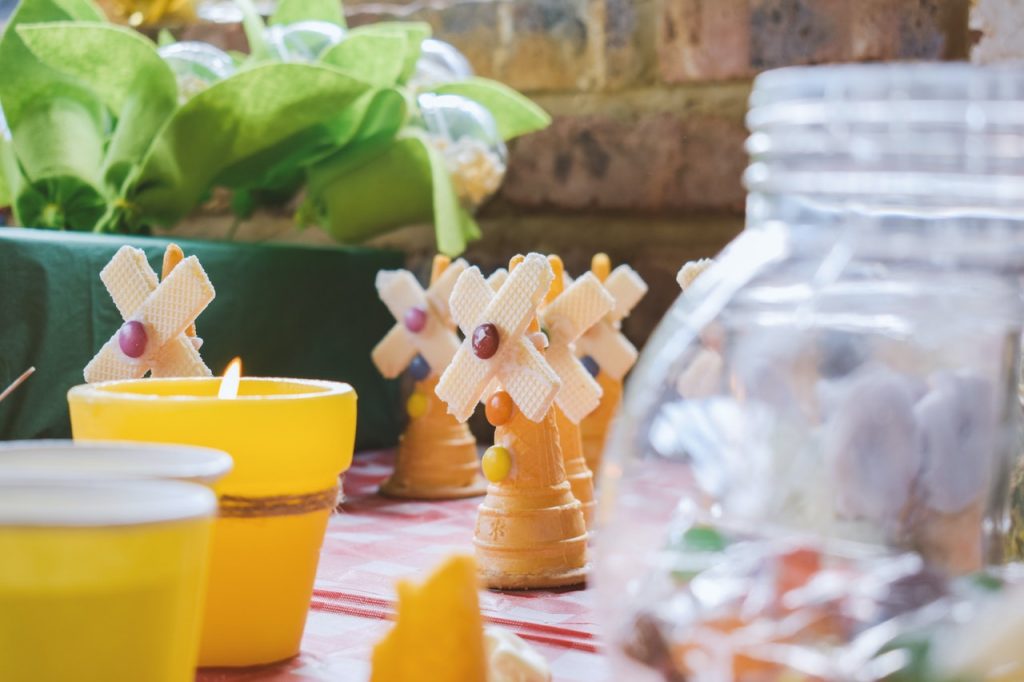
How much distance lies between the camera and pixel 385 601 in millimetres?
713

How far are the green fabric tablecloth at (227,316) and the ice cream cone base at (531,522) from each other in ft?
1.36

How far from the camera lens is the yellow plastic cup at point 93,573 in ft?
1.27

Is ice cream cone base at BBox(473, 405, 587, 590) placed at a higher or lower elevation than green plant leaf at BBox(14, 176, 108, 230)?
lower

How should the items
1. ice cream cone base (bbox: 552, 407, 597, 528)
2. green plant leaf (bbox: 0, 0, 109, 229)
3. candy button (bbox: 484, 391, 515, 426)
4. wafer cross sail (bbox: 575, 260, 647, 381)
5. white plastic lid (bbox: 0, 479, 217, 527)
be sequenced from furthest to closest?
green plant leaf (bbox: 0, 0, 109, 229) < wafer cross sail (bbox: 575, 260, 647, 381) < ice cream cone base (bbox: 552, 407, 597, 528) < candy button (bbox: 484, 391, 515, 426) < white plastic lid (bbox: 0, 479, 217, 527)

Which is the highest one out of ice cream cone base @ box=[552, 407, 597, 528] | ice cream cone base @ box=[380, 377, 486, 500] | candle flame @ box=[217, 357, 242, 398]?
candle flame @ box=[217, 357, 242, 398]

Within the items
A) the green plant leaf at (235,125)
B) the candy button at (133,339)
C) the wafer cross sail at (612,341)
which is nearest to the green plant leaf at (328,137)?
the green plant leaf at (235,125)

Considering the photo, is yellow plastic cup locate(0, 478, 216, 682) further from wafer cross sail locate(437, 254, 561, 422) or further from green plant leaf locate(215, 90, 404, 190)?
green plant leaf locate(215, 90, 404, 190)

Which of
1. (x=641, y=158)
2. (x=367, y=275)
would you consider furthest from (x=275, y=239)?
(x=641, y=158)

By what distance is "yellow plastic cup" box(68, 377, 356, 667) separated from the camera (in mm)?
538

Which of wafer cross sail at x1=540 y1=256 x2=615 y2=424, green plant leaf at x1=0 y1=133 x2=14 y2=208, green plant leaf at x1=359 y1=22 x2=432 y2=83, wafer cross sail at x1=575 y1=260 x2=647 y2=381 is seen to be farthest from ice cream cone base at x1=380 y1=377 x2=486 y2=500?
green plant leaf at x1=0 y1=133 x2=14 y2=208

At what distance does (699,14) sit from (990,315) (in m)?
0.89

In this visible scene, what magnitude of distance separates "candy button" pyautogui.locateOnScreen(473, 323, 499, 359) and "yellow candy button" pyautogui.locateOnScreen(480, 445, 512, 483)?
0.08m

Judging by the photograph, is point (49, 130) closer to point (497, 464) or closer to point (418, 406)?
point (418, 406)

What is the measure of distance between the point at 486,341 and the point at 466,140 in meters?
0.56
